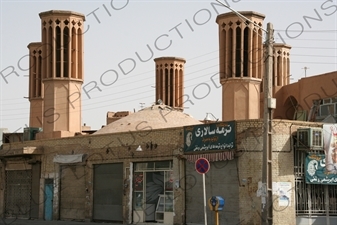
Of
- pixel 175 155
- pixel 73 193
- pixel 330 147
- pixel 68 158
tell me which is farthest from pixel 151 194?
pixel 330 147

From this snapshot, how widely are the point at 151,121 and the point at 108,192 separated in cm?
545

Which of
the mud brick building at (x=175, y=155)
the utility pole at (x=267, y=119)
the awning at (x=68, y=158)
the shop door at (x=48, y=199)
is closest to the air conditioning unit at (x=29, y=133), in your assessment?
the mud brick building at (x=175, y=155)

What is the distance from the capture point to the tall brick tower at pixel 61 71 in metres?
42.1

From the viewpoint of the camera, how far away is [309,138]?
26109 millimetres

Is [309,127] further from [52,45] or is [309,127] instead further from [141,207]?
[52,45]

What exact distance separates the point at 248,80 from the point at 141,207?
Answer: 11596 millimetres

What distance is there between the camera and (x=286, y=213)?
26.1 metres

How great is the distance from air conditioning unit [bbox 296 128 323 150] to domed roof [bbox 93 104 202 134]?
34.4 ft

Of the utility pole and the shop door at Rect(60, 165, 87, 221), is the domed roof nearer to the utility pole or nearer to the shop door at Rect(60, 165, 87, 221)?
the shop door at Rect(60, 165, 87, 221)

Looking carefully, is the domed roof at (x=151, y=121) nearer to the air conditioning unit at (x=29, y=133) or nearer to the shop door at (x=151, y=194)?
the shop door at (x=151, y=194)

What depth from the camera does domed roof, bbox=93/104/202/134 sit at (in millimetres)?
35969


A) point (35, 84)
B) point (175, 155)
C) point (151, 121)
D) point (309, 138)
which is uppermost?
point (35, 84)

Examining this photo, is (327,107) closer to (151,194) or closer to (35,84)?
(151,194)

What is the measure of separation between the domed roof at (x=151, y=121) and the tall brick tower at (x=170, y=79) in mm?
24581
